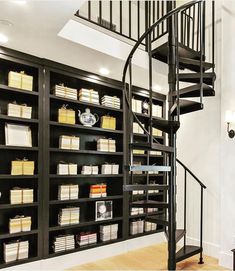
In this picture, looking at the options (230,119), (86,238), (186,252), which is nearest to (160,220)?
(186,252)

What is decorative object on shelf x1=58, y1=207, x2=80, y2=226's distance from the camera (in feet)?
11.4

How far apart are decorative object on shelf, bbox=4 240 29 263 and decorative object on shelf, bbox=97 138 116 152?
161 centimetres

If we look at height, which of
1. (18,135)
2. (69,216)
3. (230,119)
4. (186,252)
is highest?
(230,119)

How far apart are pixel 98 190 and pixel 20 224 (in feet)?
3.87

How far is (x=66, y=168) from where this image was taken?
11.6 ft

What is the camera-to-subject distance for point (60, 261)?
3.39 m

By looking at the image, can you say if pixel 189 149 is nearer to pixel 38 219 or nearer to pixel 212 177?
pixel 212 177

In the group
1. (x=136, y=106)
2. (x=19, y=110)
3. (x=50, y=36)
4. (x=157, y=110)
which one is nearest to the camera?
(x=50, y=36)

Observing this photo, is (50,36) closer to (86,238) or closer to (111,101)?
(111,101)

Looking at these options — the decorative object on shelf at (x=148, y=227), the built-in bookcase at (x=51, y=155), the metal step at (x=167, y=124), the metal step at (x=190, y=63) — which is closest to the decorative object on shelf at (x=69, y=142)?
the built-in bookcase at (x=51, y=155)

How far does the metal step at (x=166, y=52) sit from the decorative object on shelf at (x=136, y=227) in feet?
8.43

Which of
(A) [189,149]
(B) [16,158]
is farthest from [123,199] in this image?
(B) [16,158]

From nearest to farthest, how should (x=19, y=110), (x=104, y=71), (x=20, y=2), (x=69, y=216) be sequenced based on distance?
(x=20, y=2)
(x=19, y=110)
(x=69, y=216)
(x=104, y=71)

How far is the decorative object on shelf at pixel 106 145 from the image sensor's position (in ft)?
13.0
